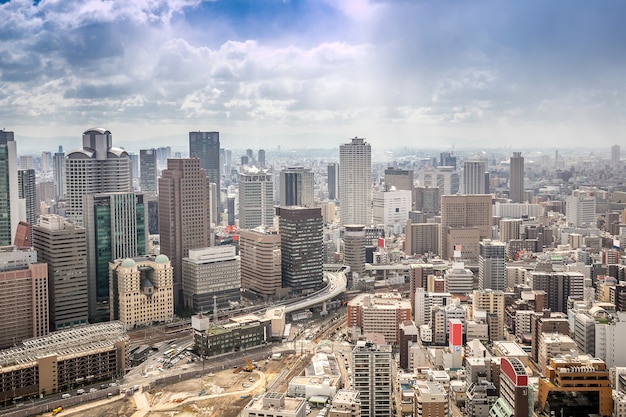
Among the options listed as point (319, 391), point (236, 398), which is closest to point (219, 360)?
point (236, 398)

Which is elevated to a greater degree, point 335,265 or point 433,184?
point 433,184

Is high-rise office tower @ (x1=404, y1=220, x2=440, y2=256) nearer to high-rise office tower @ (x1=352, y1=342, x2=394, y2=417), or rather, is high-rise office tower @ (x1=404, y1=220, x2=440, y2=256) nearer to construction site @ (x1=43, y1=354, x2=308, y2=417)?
construction site @ (x1=43, y1=354, x2=308, y2=417)

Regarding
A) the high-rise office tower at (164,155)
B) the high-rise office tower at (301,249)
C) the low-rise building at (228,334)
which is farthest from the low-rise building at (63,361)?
the high-rise office tower at (164,155)

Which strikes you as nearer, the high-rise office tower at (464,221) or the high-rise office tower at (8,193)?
the high-rise office tower at (8,193)

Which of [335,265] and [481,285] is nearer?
[481,285]

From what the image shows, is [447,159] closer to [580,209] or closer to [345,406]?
[580,209]

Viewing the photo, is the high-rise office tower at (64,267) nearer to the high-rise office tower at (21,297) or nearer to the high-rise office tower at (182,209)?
the high-rise office tower at (21,297)

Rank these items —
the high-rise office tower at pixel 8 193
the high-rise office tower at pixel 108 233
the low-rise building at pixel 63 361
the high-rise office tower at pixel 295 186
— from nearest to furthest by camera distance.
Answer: the low-rise building at pixel 63 361, the high-rise office tower at pixel 108 233, the high-rise office tower at pixel 8 193, the high-rise office tower at pixel 295 186

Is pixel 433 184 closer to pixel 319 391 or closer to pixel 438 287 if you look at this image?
pixel 438 287
